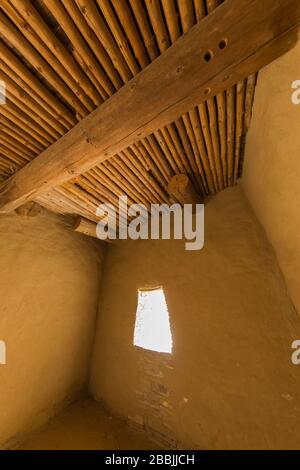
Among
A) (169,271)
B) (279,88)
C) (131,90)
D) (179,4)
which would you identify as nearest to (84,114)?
(131,90)

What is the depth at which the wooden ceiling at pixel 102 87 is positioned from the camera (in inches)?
37.6

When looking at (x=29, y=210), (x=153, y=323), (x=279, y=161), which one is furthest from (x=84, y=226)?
(x=279, y=161)

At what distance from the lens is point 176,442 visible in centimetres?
219

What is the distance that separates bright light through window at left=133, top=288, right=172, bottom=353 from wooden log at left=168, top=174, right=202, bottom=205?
126cm

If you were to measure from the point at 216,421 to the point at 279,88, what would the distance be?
279 cm

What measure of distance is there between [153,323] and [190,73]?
2762 mm

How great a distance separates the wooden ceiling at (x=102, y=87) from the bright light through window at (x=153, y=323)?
5.29ft

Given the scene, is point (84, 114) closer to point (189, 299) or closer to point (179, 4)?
point (179, 4)

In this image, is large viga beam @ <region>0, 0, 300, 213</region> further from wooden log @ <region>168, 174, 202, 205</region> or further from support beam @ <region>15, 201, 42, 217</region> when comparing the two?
support beam @ <region>15, 201, 42, 217</region>

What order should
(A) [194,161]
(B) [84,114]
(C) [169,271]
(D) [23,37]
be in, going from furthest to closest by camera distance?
(C) [169,271] < (A) [194,161] < (B) [84,114] < (D) [23,37]

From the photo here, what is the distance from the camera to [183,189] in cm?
214

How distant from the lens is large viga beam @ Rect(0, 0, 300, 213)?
0.81 metres

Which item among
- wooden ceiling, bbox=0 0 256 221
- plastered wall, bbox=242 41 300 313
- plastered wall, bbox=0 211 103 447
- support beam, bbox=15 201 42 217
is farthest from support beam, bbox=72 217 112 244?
plastered wall, bbox=242 41 300 313
